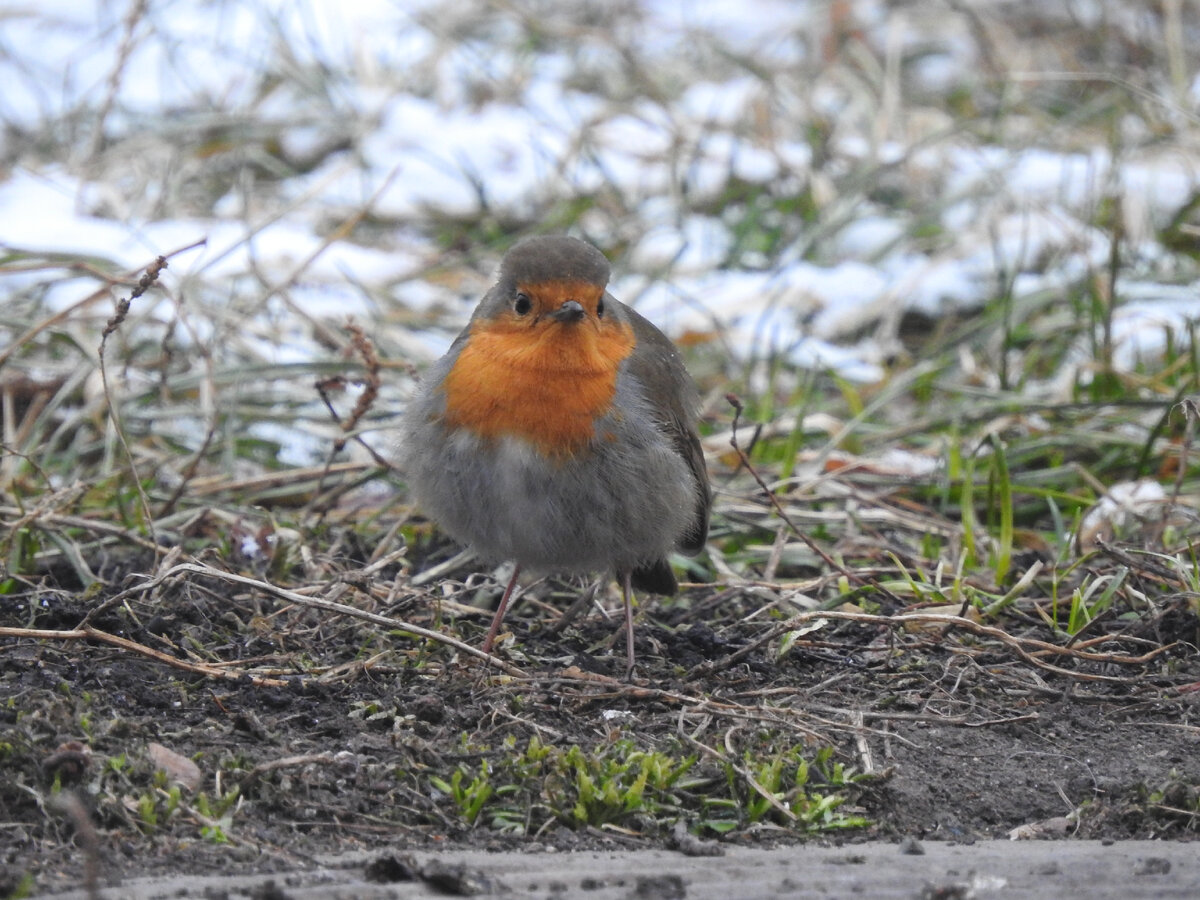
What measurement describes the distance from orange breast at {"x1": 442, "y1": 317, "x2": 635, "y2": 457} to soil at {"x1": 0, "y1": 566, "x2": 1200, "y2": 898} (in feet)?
1.78

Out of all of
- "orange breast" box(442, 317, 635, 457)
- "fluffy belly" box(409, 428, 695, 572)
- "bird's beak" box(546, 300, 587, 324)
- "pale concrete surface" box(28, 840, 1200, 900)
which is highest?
"bird's beak" box(546, 300, 587, 324)

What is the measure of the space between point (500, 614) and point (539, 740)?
85 cm

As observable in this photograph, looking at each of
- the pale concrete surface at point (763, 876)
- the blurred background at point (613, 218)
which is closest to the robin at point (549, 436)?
the blurred background at point (613, 218)

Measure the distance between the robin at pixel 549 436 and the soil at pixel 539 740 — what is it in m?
0.30

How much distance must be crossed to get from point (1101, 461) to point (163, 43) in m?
6.32

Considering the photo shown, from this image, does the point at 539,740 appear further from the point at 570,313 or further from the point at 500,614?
the point at 570,313

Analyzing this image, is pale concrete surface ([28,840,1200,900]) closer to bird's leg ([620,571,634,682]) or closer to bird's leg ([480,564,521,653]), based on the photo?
bird's leg ([620,571,634,682])

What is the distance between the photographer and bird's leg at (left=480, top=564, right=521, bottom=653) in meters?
3.53

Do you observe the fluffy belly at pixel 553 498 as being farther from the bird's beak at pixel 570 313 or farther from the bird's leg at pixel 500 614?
the bird's beak at pixel 570 313

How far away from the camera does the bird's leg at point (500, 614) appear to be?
11.6ft

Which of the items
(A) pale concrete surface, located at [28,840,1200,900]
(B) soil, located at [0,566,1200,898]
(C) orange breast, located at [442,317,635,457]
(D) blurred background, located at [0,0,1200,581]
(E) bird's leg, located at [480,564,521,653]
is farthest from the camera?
(D) blurred background, located at [0,0,1200,581]

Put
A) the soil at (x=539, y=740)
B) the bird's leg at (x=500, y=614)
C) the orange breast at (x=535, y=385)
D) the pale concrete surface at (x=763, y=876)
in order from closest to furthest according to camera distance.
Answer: the pale concrete surface at (x=763, y=876), the soil at (x=539, y=740), the orange breast at (x=535, y=385), the bird's leg at (x=500, y=614)

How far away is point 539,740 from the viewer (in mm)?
2818

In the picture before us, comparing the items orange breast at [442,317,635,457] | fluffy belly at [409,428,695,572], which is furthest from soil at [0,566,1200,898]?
orange breast at [442,317,635,457]
